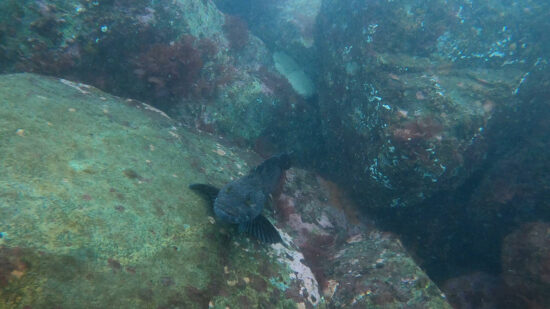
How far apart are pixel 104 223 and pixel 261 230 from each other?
1895mm

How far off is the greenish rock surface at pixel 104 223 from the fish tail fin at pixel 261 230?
0.16m

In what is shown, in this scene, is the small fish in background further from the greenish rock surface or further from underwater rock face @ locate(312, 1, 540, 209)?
underwater rock face @ locate(312, 1, 540, 209)

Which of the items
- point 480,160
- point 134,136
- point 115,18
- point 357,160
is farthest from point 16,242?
point 480,160

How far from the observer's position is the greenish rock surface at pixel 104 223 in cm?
222

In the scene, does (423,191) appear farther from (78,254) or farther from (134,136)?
(78,254)

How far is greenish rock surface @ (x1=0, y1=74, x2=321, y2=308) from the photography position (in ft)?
7.29

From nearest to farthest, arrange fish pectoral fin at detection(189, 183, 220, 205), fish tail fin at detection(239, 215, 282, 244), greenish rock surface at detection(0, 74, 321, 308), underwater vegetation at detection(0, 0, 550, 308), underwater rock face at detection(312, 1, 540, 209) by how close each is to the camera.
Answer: greenish rock surface at detection(0, 74, 321, 308), underwater vegetation at detection(0, 0, 550, 308), fish tail fin at detection(239, 215, 282, 244), fish pectoral fin at detection(189, 183, 220, 205), underwater rock face at detection(312, 1, 540, 209)

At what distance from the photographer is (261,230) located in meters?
3.82

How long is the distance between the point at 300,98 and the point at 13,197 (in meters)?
7.64

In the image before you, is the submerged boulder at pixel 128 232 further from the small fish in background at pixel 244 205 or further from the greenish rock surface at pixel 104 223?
the small fish in background at pixel 244 205

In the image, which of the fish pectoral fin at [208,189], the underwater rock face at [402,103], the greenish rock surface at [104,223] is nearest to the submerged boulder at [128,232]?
the greenish rock surface at [104,223]

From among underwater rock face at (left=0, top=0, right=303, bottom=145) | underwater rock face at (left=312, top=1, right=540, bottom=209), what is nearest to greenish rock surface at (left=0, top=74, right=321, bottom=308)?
underwater rock face at (left=0, top=0, right=303, bottom=145)

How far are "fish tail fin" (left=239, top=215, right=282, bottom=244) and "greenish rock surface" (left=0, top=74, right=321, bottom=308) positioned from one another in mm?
165

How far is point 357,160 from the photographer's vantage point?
23.8 feet
